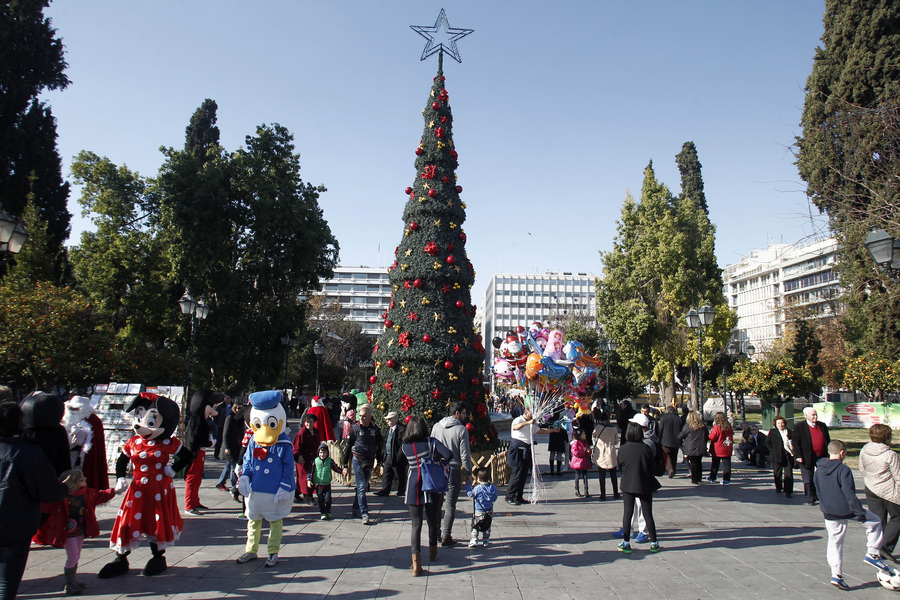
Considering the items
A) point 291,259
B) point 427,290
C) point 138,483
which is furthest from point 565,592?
point 291,259

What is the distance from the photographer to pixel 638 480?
6926 millimetres

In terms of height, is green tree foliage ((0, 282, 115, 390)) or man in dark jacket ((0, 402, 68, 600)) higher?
green tree foliage ((0, 282, 115, 390))

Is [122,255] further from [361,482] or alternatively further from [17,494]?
[17,494]

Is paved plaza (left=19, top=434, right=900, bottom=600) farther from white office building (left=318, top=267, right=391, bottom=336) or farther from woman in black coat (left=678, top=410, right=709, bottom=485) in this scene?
white office building (left=318, top=267, right=391, bottom=336)

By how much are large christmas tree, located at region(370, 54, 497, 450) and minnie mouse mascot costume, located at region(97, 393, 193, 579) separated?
249 inches

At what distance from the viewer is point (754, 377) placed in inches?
754

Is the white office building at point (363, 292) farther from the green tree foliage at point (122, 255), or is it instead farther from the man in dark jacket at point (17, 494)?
the man in dark jacket at point (17, 494)

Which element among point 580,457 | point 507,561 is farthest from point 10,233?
point 580,457

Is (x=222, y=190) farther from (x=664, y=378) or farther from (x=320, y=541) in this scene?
(x=664, y=378)

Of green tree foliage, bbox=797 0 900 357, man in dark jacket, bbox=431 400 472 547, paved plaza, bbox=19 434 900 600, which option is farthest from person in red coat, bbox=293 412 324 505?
green tree foliage, bbox=797 0 900 357

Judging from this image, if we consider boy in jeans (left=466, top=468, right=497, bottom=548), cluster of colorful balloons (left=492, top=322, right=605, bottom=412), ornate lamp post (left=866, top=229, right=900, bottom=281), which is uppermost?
ornate lamp post (left=866, top=229, right=900, bottom=281)

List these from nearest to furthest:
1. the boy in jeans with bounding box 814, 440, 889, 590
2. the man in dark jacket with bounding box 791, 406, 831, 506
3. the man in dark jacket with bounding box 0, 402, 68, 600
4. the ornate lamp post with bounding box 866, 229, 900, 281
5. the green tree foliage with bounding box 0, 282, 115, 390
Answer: the man in dark jacket with bounding box 0, 402, 68, 600 → the boy in jeans with bounding box 814, 440, 889, 590 → the ornate lamp post with bounding box 866, 229, 900, 281 → the man in dark jacket with bounding box 791, 406, 831, 506 → the green tree foliage with bounding box 0, 282, 115, 390

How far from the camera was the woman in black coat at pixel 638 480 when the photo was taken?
6934 millimetres

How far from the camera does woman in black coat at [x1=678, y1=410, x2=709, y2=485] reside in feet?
→ 40.2
